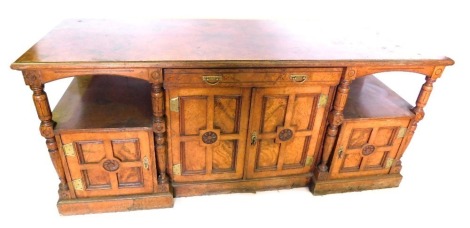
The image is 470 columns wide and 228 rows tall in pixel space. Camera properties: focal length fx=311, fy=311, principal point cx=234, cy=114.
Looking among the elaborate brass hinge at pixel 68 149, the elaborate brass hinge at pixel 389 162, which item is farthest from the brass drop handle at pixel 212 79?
the elaborate brass hinge at pixel 389 162

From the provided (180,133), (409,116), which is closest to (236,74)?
(180,133)

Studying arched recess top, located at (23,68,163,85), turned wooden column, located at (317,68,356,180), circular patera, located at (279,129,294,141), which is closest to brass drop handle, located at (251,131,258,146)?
circular patera, located at (279,129,294,141)

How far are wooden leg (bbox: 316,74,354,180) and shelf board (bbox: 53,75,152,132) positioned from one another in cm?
107

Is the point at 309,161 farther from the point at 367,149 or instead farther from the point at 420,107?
the point at 420,107

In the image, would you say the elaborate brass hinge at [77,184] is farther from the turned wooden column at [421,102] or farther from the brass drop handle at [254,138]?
the turned wooden column at [421,102]

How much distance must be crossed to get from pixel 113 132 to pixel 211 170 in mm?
653

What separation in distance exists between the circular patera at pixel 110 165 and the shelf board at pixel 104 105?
0.22 m

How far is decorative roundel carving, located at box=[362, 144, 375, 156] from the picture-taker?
2039mm

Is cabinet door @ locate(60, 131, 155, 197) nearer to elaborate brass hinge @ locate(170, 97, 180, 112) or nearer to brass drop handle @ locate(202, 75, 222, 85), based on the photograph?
elaborate brass hinge @ locate(170, 97, 180, 112)

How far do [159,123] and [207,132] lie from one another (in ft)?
0.93

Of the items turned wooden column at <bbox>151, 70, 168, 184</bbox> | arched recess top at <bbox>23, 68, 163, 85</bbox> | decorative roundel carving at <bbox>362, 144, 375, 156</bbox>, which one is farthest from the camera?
decorative roundel carving at <bbox>362, 144, 375, 156</bbox>

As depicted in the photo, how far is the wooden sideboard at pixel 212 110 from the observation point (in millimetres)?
1577

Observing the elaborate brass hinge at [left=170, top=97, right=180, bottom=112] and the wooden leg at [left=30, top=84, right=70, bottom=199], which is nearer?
the wooden leg at [left=30, top=84, right=70, bottom=199]

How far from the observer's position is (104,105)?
1.86m
